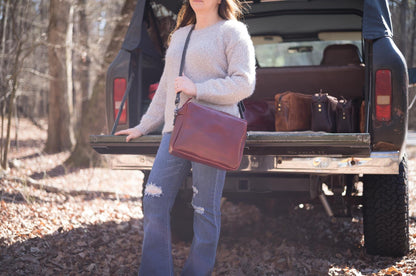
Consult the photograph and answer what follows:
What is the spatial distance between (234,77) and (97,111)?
6023 millimetres

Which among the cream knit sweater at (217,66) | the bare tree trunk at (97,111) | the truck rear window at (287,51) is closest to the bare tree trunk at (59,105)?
the bare tree trunk at (97,111)

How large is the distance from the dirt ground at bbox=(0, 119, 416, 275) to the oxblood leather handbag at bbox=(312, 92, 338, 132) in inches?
41.2

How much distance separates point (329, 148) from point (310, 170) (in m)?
0.26

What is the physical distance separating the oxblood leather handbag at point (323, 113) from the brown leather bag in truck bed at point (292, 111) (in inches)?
5.2

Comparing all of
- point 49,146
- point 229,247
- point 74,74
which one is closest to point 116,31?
point 49,146

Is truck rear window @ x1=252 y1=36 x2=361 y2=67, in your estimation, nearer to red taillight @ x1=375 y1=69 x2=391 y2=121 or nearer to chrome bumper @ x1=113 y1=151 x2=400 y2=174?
red taillight @ x1=375 y1=69 x2=391 y2=121

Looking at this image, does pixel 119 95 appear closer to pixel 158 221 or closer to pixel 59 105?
pixel 158 221

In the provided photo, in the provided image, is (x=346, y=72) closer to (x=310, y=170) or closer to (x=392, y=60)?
(x=392, y=60)

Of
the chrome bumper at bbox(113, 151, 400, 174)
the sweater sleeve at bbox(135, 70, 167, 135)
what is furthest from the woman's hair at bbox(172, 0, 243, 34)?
the chrome bumper at bbox(113, 151, 400, 174)

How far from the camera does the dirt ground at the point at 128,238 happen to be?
11.3 ft

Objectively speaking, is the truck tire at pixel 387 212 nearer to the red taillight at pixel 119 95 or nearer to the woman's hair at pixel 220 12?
the woman's hair at pixel 220 12

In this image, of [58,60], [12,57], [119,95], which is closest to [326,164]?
[119,95]

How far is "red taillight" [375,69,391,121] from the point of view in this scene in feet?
10.7

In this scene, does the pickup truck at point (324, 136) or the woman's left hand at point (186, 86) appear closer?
the woman's left hand at point (186, 86)
